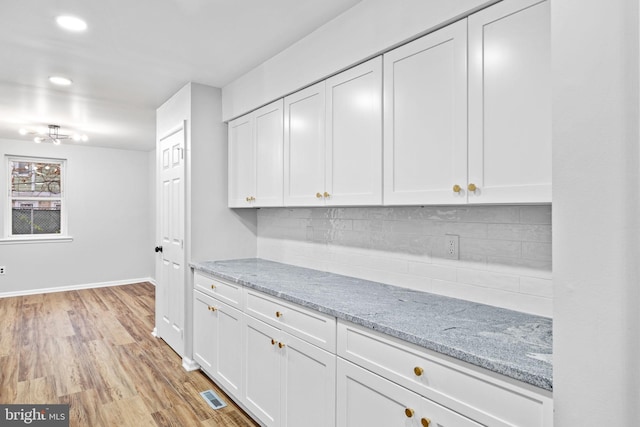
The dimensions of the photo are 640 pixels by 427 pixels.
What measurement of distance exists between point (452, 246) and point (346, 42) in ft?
4.04

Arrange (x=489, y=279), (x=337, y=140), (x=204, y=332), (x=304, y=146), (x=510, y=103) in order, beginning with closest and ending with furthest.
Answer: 1. (x=510, y=103)
2. (x=489, y=279)
3. (x=337, y=140)
4. (x=304, y=146)
5. (x=204, y=332)

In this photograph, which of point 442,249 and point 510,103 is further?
point 442,249

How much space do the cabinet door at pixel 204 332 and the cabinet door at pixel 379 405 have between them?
1.44 metres

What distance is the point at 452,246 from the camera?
191 cm

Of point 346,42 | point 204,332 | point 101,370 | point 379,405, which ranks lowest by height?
point 101,370

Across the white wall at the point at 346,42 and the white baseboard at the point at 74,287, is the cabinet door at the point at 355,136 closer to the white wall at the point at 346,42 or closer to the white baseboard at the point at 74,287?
the white wall at the point at 346,42

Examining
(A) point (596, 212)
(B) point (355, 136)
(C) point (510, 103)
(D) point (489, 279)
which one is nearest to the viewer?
(A) point (596, 212)

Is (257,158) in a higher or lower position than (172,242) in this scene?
higher

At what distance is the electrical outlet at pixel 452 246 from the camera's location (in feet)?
6.20

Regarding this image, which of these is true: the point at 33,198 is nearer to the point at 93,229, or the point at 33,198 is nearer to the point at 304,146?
the point at 93,229

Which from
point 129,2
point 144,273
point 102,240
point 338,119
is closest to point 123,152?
point 102,240

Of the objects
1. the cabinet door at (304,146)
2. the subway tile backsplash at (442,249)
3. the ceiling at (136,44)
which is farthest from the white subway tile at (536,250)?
the ceiling at (136,44)

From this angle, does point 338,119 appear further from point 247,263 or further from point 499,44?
point 247,263

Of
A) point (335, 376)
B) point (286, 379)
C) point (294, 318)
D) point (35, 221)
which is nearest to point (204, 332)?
point (286, 379)
